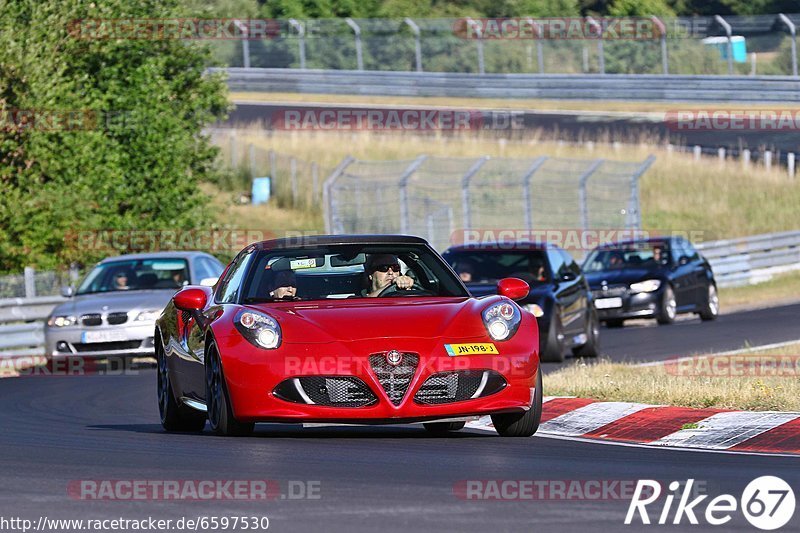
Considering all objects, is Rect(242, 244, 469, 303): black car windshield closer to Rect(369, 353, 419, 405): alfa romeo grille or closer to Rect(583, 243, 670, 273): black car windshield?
Rect(369, 353, 419, 405): alfa romeo grille

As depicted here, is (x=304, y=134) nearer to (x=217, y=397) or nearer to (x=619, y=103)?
(x=619, y=103)

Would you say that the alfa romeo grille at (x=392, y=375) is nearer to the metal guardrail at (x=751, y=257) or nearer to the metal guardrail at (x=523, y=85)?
the metal guardrail at (x=751, y=257)

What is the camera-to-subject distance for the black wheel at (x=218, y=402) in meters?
10.1

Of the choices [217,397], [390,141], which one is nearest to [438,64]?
[390,141]

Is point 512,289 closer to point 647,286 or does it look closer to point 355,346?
point 355,346

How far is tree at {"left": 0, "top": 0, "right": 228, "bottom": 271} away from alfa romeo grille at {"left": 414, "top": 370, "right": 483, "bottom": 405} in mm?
17497

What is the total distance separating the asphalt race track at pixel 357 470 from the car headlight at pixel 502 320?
24.9 inches

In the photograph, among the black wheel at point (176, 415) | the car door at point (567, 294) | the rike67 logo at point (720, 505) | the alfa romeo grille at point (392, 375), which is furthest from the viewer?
the car door at point (567, 294)

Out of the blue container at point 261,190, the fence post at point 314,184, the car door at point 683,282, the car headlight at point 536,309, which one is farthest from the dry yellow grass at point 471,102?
the car headlight at point 536,309

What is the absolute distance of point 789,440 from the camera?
31.4 ft

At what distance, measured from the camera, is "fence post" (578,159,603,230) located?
3117 cm

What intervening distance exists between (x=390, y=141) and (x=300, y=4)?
21343 mm

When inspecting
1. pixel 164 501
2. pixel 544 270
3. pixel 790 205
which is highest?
pixel 164 501

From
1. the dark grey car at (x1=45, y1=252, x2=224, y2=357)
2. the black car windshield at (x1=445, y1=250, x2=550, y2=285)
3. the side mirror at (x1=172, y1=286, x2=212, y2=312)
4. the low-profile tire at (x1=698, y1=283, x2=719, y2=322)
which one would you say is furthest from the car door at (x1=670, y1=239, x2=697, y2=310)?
the side mirror at (x1=172, y1=286, x2=212, y2=312)
